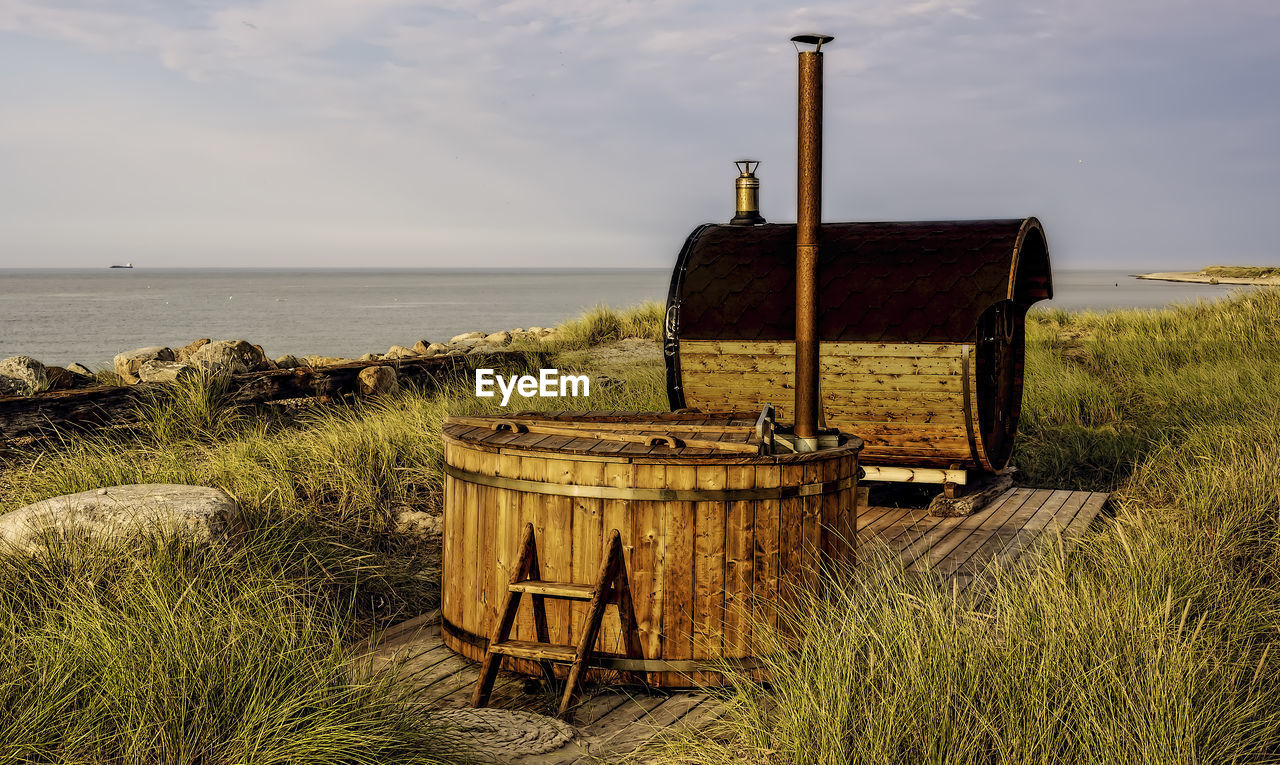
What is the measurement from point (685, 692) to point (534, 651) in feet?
2.43

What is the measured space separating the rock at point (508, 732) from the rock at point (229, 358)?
7.57 m

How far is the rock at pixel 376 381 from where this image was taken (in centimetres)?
1240

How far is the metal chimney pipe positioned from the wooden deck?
0.96m

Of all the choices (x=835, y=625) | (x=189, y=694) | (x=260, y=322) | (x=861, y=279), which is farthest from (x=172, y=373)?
(x=260, y=322)

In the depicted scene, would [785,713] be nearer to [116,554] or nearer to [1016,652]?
[1016,652]

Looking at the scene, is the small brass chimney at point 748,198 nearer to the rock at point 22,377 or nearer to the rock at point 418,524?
the rock at point 418,524

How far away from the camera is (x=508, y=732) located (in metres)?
4.33

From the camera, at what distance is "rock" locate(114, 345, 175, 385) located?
14823 millimetres

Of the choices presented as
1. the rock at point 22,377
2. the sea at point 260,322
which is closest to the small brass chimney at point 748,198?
the rock at point 22,377

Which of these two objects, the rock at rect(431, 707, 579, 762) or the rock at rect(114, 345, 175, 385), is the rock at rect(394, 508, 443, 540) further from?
the rock at rect(114, 345, 175, 385)

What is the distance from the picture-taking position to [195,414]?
398 inches

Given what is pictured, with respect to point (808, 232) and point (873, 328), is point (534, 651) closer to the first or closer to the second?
point (808, 232)

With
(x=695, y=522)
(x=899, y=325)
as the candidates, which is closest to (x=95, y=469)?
(x=695, y=522)

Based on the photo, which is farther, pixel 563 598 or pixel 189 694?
pixel 563 598
